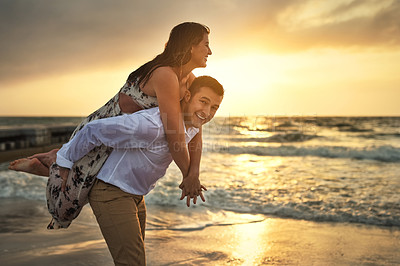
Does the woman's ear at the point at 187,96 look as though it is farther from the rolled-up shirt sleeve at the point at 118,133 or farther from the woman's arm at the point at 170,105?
the rolled-up shirt sleeve at the point at 118,133

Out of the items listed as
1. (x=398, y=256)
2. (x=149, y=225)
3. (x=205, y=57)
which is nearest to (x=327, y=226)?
(x=398, y=256)

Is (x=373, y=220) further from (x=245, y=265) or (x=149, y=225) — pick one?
(x=149, y=225)

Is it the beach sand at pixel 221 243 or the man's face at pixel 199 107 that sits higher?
the man's face at pixel 199 107

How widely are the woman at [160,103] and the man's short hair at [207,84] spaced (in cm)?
6

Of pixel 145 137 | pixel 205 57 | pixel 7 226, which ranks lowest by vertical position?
pixel 7 226

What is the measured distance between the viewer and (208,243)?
4426 millimetres

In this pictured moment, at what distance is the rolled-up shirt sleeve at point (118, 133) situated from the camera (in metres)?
1.73

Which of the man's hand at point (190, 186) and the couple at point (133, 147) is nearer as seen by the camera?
the couple at point (133, 147)

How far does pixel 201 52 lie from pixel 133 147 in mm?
641

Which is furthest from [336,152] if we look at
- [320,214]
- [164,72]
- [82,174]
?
[82,174]

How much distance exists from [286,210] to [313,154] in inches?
478

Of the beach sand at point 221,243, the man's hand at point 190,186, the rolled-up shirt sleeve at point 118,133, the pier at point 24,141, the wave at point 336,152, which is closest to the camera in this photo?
the rolled-up shirt sleeve at point 118,133

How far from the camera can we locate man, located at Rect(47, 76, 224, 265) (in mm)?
1745

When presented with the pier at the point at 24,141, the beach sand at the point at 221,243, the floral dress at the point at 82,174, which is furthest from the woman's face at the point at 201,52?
the pier at the point at 24,141
